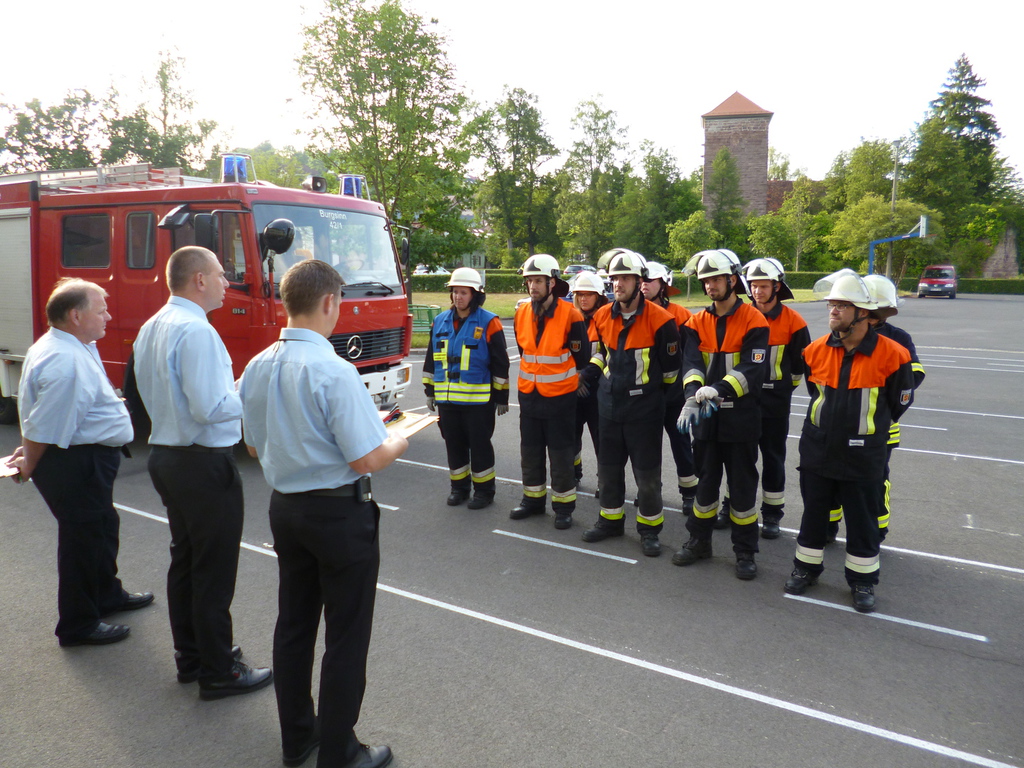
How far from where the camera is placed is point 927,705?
3510mm

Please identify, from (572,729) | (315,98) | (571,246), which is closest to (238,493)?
(572,729)

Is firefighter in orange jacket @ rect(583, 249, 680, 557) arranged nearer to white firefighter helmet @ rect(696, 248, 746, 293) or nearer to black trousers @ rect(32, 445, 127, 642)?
white firefighter helmet @ rect(696, 248, 746, 293)

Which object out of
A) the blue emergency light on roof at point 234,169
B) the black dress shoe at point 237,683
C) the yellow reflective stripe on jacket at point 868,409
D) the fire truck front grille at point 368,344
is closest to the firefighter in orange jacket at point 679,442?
the yellow reflective stripe on jacket at point 868,409

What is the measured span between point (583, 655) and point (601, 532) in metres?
1.84

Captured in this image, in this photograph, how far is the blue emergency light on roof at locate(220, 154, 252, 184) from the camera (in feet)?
26.3

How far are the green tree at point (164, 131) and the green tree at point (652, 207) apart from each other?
3496 centimetres

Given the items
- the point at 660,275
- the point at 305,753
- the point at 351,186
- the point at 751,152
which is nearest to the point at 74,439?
the point at 305,753

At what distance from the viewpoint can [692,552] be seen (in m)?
5.28

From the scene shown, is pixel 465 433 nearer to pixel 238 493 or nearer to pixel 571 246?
pixel 238 493

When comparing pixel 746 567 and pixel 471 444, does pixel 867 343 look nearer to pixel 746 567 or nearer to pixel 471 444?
pixel 746 567

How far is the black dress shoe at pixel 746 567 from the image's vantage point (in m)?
4.99

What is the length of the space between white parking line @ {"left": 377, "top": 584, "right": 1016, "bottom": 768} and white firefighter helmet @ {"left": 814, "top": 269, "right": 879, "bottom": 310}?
2.32 m

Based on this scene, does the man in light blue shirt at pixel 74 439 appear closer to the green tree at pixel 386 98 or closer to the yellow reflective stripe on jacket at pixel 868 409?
the yellow reflective stripe on jacket at pixel 868 409

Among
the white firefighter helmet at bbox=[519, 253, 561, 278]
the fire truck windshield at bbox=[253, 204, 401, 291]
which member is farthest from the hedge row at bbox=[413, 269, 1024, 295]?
the white firefighter helmet at bbox=[519, 253, 561, 278]
